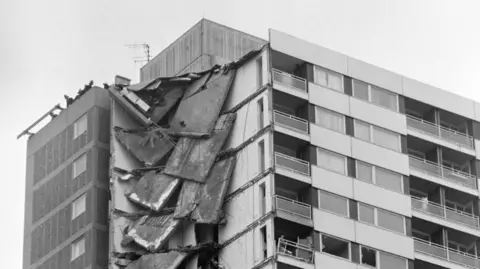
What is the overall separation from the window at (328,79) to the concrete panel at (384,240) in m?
9.60

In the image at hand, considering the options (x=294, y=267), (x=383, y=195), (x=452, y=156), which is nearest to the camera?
(x=294, y=267)

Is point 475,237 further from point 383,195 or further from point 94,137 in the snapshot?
point 94,137

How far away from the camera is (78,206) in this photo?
110m

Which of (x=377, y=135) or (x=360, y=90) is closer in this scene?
(x=377, y=135)

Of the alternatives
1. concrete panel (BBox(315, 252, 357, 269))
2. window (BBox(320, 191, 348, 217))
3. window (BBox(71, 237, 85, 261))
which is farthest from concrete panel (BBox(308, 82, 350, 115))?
window (BBox(71, 237, 85, 261))

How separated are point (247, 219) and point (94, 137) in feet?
47.8

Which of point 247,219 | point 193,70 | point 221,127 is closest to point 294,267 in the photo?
point 247,219

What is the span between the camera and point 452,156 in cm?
11350

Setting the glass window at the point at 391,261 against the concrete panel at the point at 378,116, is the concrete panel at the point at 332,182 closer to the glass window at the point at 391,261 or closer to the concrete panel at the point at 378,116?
the glass window at the point at 391,261

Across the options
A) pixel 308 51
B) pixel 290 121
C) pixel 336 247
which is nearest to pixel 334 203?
pixel 336 247

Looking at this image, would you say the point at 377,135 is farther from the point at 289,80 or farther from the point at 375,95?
the point at 289,80

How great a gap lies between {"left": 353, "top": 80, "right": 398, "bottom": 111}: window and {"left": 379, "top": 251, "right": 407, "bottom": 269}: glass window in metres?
10.8

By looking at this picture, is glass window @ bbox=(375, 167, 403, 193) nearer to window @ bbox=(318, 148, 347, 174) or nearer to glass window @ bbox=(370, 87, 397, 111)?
window @ bbox=(318, 148, 347, 174)

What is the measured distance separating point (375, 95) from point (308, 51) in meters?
5.95
